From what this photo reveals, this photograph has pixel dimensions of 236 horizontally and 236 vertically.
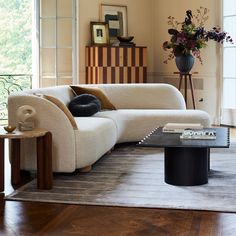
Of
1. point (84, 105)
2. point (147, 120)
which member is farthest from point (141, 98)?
point (84, 105)

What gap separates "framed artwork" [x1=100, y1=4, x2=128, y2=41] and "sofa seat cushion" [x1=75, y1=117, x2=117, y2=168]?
3.44 m

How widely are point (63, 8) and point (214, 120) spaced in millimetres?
2904

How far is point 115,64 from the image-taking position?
7.89 metres

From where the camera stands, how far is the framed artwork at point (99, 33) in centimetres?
802

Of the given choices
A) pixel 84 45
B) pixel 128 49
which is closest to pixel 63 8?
pixel 84 45

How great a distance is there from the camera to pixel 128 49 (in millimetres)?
7965

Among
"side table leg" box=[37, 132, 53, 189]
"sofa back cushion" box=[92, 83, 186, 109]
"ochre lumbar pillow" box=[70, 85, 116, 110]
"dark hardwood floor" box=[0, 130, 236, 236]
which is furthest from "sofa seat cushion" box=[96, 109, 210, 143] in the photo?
"dark hardwood floor" box=[0, 130, 236, 236]

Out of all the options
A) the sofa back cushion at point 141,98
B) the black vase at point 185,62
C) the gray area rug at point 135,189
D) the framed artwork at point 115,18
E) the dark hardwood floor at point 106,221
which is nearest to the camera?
the dark hardwood floor at point 106,221

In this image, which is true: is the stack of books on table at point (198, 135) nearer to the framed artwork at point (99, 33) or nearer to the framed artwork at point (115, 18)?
the framed artwork at point (99, 33)

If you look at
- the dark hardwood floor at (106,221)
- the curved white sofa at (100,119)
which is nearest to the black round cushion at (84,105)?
the curved white sofa at (100,119)

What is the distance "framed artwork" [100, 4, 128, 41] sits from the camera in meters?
8.19

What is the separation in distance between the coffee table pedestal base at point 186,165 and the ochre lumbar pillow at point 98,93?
207 centimetres

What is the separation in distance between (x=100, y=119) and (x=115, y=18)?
3.59 m

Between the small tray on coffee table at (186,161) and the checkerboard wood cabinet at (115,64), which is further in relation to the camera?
the checkerboard wood cabinet at (115,64)
